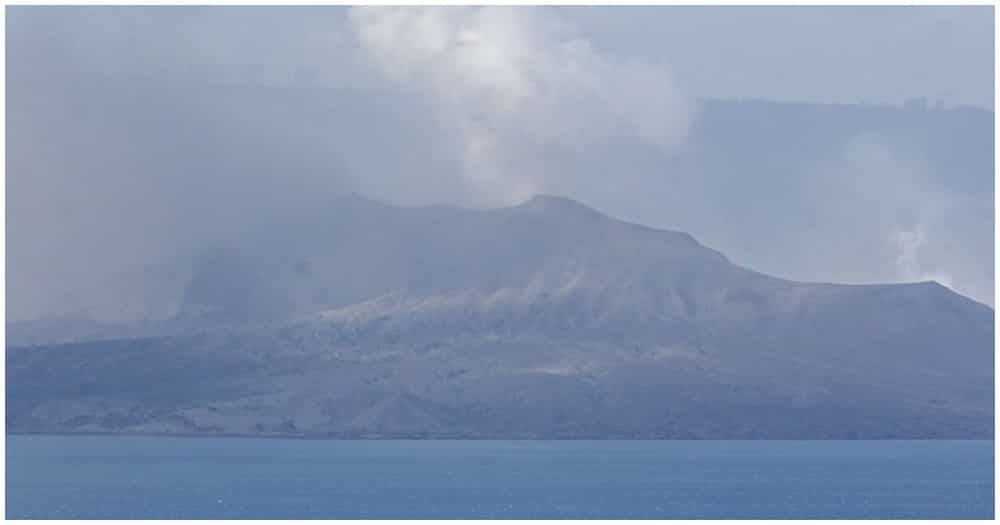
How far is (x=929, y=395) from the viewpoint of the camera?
170375 mm

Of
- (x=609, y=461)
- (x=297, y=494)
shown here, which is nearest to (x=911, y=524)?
(x=297, y=494)

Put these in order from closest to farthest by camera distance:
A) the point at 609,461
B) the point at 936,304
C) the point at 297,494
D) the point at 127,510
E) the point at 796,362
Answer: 1. the point at 127,510
2. the point at 297,494
3. the point at 609,461
4. the point at 796,362
5. the point at 936,304

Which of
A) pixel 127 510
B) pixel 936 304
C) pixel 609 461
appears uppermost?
pixel 936 304

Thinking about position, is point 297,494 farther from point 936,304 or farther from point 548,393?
point 936,304

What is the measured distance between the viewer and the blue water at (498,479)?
83.2 m

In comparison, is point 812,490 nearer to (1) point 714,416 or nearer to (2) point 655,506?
(2) point 655,506

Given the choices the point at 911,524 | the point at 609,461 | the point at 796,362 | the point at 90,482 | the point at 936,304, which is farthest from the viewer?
the point at 936,304

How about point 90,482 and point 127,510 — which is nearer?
point 127,510

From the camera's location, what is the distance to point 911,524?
199ft

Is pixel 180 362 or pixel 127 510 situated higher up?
pixel 180 362

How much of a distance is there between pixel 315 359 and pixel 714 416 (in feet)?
112

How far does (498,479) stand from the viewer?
108188mm

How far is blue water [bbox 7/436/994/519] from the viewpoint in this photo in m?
83.2

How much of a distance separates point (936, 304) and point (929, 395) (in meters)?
26.9
